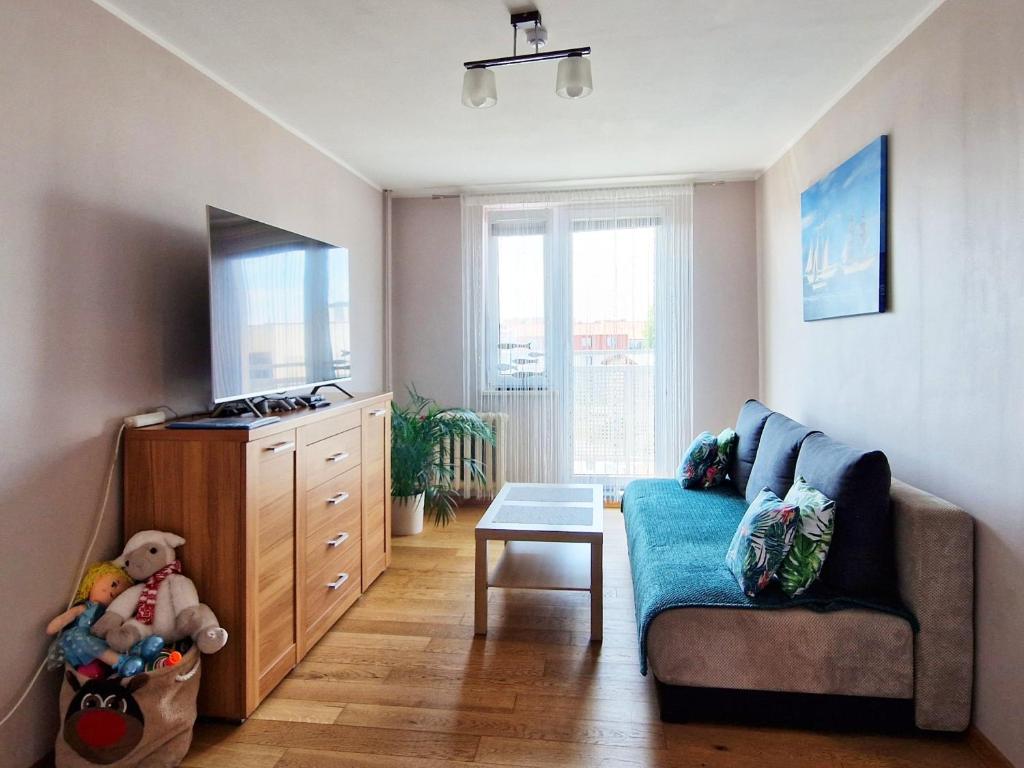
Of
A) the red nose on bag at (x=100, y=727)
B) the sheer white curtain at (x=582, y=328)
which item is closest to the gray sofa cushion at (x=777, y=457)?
the sheer white curtain at (x=582, y=328)

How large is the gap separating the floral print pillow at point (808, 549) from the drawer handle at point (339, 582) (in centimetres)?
177

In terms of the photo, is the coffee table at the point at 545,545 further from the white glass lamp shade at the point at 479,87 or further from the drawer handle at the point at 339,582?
the white glass lamp shade at the point at 479,87

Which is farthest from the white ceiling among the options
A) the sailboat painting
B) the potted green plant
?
the potted green plant

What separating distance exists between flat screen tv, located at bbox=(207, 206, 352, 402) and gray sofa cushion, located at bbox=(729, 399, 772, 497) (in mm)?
2186

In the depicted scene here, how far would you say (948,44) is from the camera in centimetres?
199

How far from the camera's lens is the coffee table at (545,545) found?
98.7 inches

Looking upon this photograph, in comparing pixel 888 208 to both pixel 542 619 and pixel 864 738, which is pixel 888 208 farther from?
pixel 542 619

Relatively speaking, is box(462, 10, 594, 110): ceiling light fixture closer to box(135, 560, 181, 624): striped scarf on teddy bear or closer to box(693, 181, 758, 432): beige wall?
box(135, 560, 181, 624): striped scarf on teddy bear

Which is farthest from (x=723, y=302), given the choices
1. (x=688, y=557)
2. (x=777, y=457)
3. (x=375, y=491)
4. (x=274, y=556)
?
(x=274, y=556)

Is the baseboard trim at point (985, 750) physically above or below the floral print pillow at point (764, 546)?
below

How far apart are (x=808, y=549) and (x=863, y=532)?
0.19 meters

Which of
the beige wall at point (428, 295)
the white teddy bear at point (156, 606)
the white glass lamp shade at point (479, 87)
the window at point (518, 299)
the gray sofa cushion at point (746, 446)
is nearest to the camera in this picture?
the white teddy bear at point (156, 606)

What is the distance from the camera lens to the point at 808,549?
1938mm

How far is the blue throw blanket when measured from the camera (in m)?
1.93
